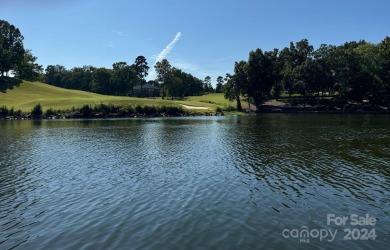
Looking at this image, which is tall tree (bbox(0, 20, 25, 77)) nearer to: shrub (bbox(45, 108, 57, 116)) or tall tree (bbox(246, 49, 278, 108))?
shrub (bbox(45, 108, 57, 116))

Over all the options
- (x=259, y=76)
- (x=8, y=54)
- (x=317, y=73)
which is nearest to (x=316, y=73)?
(x=317, y=73)

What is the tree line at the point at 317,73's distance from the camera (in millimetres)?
146613

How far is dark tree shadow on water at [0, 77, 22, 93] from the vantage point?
579ft

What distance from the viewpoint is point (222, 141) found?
6031 cm

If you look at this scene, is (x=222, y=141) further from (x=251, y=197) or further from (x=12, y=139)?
(x=12, y=139)

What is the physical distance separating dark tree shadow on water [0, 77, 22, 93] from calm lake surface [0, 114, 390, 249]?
149 metres

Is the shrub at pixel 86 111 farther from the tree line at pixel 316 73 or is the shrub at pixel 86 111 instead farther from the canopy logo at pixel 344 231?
the canopy logo at pixel 344 231

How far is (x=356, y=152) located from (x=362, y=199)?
22918 mm

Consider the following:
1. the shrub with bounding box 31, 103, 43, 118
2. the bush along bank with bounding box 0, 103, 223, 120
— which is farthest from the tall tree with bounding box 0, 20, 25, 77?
the shrub with bounding box 31, 103, 43, 118

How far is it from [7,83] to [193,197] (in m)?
198

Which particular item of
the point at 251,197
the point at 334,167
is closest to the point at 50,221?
the point at 251,197

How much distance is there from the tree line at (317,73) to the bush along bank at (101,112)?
28.8 m

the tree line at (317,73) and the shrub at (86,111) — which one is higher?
the tree line at (317,73)

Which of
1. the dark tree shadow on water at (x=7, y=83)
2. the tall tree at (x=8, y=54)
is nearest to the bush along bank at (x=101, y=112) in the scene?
the dark tree shadow on water at (x=7, y=83)
